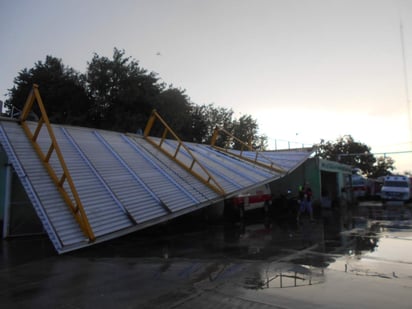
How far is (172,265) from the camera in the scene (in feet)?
26.8

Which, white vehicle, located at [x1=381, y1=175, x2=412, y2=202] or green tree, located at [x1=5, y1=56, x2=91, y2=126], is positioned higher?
green tree, located at [x1=5, y1=56, x2=91, y2=126]

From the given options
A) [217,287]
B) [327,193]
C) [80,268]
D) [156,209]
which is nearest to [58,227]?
[80,268]

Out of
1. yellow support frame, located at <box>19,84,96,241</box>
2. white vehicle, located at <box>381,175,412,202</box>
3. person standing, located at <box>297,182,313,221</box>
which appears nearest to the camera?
yellow support frame, located at <box>19,84,96,241</box>

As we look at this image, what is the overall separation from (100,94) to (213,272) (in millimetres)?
30481

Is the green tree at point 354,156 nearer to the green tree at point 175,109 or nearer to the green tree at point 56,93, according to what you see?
the green tree at point 175,109

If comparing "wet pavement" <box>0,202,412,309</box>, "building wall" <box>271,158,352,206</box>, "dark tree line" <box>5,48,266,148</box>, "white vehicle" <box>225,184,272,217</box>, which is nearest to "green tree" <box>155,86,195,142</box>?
"dark tree line" <box>5,48,266,148</box>

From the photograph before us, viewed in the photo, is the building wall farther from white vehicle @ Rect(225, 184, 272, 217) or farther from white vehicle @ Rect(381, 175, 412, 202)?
white vehicle @ Rect(381, 175, 412, 202)

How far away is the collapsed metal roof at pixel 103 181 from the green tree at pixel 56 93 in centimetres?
2018

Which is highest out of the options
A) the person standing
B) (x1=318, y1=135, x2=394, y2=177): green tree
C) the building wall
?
(x1=318, y1=135, x2=394, y2=177): green tree

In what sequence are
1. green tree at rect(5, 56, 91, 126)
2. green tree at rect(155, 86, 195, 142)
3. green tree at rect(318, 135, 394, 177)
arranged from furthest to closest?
green tree at rect(318, 135, 394, 177)
green tree at rect(155, 86, 195, 142)
green tree at rect(5, 56, 91, 126)

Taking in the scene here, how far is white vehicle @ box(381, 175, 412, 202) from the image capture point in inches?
1238

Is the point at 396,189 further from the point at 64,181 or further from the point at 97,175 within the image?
the point at 64,181

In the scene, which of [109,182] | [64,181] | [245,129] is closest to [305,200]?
[109,182]

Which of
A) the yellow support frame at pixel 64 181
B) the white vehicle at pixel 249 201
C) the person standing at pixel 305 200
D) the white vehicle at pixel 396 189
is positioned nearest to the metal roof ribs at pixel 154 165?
the yellow support frame at pixel 64 181
